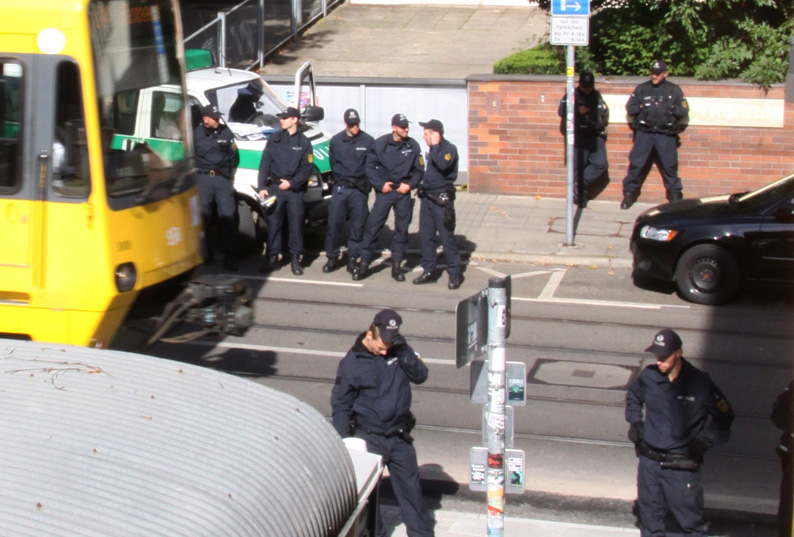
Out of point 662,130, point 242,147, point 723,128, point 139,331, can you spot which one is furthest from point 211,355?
point 723,128

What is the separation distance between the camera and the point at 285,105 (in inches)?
559

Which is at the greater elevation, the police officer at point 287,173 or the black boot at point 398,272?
the police officer at point 287,173

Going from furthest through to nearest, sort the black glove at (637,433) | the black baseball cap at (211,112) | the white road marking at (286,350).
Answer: the black baseball cap at (211,112) < the white road marking at (286,350) < the black glove at (637,433)

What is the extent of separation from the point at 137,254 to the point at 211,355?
2.44 metres

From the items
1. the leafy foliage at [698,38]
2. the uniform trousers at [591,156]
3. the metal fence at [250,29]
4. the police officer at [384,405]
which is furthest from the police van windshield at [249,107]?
the police officer at [384,405]

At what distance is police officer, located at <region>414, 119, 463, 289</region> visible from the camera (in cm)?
1155

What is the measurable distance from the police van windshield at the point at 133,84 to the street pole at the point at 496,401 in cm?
334

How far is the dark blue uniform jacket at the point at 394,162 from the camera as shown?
38.9 ft

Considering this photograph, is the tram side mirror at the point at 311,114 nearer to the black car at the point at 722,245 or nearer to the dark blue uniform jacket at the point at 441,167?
→ the dark blue uniform jacket at the point at 441,167

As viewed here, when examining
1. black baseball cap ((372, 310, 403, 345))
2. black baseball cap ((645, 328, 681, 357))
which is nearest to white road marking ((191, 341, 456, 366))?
black baseball cap ((372, 310, 403, 345))

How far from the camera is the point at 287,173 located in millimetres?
12086

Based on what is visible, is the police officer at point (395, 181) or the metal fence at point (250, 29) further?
the metal fence at point (250, 29)

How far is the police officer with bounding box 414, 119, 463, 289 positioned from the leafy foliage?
229 inches

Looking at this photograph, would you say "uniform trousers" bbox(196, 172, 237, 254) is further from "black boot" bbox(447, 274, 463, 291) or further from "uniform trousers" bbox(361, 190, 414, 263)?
"black boot" bbox(447, 274, 463, 291)
